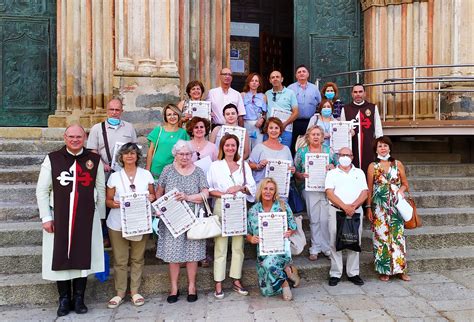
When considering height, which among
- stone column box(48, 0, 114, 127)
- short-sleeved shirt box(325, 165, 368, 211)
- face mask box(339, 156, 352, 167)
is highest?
stone column box(48, 0, 114, 127)

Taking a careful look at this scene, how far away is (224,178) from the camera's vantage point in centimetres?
501

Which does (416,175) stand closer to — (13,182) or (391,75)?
(391,75)

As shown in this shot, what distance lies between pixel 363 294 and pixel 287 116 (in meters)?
2.44

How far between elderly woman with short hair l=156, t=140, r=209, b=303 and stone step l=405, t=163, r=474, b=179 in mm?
4892

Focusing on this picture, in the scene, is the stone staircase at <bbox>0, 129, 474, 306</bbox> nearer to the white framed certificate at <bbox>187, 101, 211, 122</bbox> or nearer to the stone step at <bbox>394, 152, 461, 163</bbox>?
the stone step at <bbox>394, 152, 461, 163</bbox>

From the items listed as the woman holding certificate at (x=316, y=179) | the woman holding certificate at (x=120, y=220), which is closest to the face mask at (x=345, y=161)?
the woman holding certificate at (x=316, y=179)

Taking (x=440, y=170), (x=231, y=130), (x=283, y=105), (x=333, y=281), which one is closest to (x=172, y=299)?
(x=333, y=281)

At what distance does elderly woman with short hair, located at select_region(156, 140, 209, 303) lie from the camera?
482 cm

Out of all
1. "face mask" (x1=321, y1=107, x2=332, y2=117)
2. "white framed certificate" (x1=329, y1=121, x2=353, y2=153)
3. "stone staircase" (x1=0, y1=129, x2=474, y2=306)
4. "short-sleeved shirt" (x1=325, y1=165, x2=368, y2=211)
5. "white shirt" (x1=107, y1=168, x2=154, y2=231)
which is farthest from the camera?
"face mask" (x1=321, y1=107, x2=332, y2=117)

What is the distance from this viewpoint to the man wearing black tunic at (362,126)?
6254 millimetres

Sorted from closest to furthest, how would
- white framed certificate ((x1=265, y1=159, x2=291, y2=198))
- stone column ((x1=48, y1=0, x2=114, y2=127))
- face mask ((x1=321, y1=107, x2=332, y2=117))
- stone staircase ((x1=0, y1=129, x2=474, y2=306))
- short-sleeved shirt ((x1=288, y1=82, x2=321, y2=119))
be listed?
stone staircase ((x1=0, y1=129, x2=474, y2=306)) → white framed certificate ((x1=265, y1=159, x2=291, y2=198)) → face mask ((x1=321, y1=107, x2=332, y2=117)) → short-sleeved shirt ((x1=288, y1=82, x2=321, y2=119)) → stone column ((x1=48, y1=0, x2=114, y2=127))

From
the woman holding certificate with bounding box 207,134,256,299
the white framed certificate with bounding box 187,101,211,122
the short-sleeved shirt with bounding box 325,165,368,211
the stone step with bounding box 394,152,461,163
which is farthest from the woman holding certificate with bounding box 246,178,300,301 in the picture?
the stone step with bounding box 394,152,461,163

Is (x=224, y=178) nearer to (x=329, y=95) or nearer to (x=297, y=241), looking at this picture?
(x=297, y=241)

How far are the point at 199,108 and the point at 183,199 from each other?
152cm
